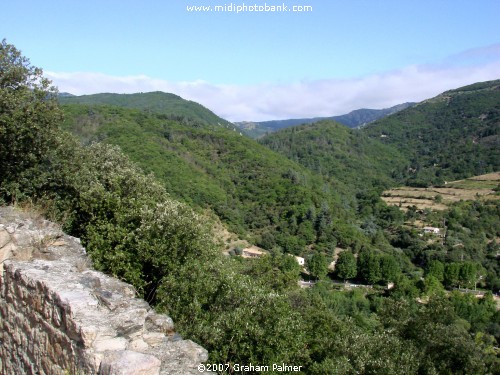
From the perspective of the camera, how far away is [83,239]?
10.5 metres

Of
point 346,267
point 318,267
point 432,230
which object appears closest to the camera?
point 318,267

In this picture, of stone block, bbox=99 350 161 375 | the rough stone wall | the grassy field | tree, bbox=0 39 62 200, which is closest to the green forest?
tree, bbox=0 39 62 200

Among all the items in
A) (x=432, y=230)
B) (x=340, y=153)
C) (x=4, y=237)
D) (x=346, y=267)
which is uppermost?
(x=4, y=237)

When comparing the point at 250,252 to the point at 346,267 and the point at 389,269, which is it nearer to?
the point at 346,267

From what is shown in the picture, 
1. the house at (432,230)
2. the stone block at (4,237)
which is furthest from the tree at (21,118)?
the house at (432,230)

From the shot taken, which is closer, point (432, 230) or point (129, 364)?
point (129, 364)

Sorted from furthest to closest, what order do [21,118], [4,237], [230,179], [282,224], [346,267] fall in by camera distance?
Result: [230,179] < [282,224] < [346,267] < [21,118] < [4,237]

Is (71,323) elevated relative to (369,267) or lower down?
elevated

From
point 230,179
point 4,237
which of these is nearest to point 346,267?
point 230,179

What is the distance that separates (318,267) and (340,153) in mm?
96547

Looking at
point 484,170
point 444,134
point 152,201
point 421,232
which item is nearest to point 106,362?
point 152,201

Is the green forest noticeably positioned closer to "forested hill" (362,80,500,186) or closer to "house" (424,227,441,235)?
"forested hill" (362,80,500,186)

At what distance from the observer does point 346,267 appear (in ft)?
210

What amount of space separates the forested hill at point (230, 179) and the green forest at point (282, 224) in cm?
46
